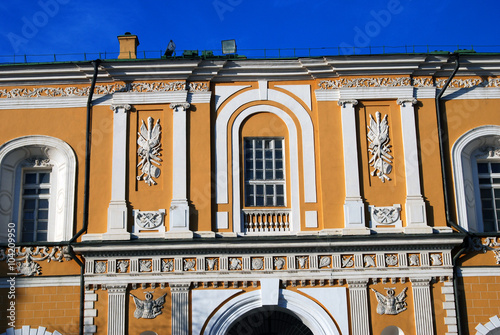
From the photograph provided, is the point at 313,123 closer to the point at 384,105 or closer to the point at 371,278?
the point at 384,105

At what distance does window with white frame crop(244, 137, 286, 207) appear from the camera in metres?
18.7

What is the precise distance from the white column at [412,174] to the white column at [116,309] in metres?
7.15

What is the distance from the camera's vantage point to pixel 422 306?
1770cm

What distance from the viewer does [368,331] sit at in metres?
17.6

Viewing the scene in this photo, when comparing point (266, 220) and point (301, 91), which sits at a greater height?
point (301, 91)

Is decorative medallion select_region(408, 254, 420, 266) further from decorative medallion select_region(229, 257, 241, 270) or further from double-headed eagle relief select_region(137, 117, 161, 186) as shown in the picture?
double-headed eagle relief select_region(137, 117, 161, 186)

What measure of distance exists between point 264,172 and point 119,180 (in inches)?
146

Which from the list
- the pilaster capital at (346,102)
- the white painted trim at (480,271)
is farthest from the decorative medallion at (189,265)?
the white painted trim at (480,271)

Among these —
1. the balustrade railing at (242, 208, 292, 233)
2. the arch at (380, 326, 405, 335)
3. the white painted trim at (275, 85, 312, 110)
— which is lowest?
the arch at (380, 326, 405, 335)

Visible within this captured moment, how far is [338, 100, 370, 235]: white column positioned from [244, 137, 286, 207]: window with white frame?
1636 millimetres

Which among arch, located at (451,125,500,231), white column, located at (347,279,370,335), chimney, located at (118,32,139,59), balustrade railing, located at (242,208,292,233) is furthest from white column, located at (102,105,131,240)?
Result: arch, located at (451,125,500,231)

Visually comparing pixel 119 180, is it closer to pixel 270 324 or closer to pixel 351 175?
pixel 270 324

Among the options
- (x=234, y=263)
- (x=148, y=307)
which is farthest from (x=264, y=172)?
(x=148, y=307)

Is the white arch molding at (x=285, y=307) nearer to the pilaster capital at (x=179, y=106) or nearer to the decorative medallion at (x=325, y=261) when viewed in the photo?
the decorative medallion at (x=325, y=261)
